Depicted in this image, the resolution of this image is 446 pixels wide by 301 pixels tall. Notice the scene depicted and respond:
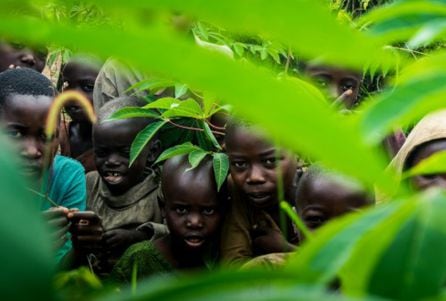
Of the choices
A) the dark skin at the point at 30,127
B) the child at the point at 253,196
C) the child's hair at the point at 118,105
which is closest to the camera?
the dark skin at the point at 30,127

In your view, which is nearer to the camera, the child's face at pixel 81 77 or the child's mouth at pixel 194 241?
the child's mouth at pixel 194 241

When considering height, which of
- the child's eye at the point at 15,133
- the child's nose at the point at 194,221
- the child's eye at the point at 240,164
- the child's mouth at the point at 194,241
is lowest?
the child's mouth at the point at 194,241

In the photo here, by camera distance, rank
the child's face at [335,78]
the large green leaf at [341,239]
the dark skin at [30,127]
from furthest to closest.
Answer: the child's face at [335,78] < the dark skin at [30,127] < the large green leaf at [341,239]

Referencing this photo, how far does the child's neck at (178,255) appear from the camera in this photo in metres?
2.02

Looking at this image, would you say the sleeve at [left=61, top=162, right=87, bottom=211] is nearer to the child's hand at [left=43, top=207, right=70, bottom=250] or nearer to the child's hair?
the child's hair

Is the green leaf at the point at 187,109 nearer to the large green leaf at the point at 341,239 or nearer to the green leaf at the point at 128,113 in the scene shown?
the green leaf at the point at 128,113

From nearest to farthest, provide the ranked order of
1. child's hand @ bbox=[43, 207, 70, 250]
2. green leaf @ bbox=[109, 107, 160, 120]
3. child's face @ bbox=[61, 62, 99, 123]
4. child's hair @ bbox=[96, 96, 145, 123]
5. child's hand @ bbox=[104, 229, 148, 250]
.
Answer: child's hand @ bbox=[43, 207, 70, 250] < green leaf @ bbox=[109, 107, 160, 120] < child's hand @ bbox=[104, 229, 148, 250] < child's hair @ bbox=[96, 96, 145, 123] < child's face @ bbox=[61, 62, 99, 123]

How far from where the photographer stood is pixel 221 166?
1904 mm

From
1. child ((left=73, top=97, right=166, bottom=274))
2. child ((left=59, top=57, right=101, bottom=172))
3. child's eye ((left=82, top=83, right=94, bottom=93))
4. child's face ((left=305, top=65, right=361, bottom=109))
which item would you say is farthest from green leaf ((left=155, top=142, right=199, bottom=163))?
child's eye ((left=82, top=83, right=94, bottom=93))

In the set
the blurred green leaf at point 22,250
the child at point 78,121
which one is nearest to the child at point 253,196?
the child at point 78,121

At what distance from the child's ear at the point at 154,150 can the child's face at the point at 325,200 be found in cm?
75

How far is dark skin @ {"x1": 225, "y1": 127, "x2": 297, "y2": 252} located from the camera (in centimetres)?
193

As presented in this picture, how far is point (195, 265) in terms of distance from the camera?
2.02 m

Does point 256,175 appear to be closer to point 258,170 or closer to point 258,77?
point 258,170
